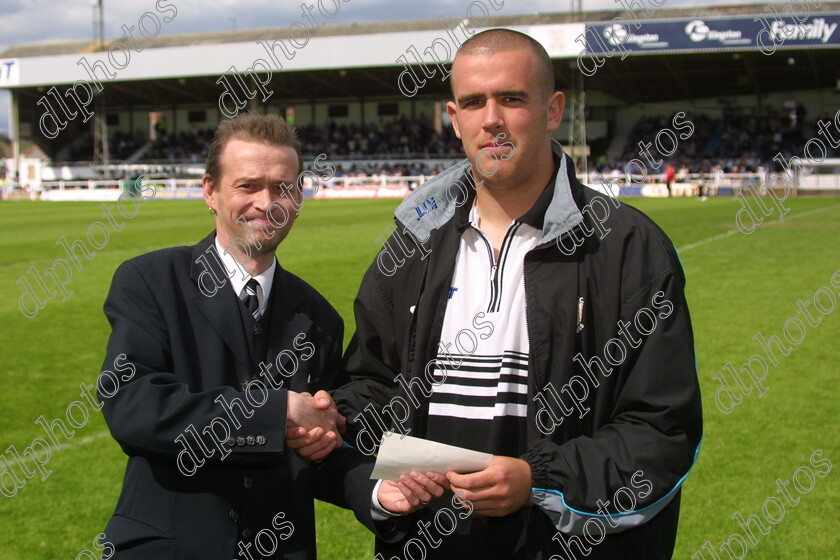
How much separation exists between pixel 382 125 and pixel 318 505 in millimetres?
52283

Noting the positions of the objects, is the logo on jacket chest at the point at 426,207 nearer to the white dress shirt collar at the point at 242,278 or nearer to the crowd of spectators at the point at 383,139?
the white dress shirt collar at the point at 242,278

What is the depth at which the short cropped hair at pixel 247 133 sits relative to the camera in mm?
2627

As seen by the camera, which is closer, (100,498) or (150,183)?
(100,498)

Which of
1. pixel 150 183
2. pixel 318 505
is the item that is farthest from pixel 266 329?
pixel 150 183

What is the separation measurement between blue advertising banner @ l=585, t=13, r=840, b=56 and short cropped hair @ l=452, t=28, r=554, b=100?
125 ft

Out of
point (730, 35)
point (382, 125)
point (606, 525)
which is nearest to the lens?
point (606, 525)

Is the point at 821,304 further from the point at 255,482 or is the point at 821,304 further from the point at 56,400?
the point at 255,482

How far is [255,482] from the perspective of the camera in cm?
251

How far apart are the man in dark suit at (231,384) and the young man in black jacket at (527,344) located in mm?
174

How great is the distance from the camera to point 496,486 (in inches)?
83.7

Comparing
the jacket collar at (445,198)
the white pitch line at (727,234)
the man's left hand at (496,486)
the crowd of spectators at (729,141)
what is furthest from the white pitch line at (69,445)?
the crowd of spectators at (729,141)

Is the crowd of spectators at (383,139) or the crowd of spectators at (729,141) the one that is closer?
the crowd of spectators at (729,141)

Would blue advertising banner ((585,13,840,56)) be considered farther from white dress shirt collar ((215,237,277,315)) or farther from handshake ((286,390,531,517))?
handshake ((286,390,531,517))

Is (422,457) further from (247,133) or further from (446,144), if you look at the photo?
(446,144)
